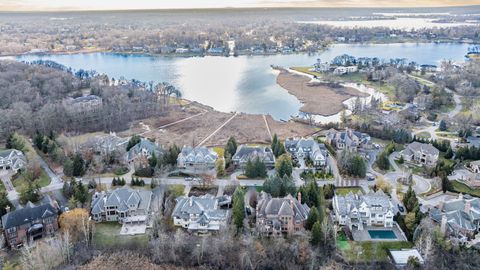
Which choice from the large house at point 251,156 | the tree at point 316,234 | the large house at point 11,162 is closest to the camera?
the tree at point 316,234

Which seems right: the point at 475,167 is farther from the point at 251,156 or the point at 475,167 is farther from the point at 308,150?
the point at 251,156

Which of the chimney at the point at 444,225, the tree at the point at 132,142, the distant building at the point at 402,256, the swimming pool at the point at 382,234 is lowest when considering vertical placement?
the swimming pool at the point at 382,234

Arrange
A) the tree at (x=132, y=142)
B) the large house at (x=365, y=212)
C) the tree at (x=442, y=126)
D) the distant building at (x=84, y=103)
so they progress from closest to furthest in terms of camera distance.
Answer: the large house at (x=365, y=212)
the tree at (x=132, y=142)
the tree at (x=442, y=126)
the distant building at (x=84, y=103)

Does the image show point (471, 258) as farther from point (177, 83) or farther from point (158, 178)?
point (177, 83)

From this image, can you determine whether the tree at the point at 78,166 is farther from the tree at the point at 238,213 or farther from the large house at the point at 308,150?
the large house at the point at 308,150

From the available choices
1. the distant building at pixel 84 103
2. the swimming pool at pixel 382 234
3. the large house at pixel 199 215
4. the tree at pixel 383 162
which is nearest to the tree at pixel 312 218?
the swimming pool at pixel 382 234

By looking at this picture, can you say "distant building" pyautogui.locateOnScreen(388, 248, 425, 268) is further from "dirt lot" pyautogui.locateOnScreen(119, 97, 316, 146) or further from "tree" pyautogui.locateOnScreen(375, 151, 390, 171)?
"dirt lot" pyautogui.locateOnScreen(119, 97, 316, 146)

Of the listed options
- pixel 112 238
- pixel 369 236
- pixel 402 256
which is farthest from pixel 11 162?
pixel 402 256
